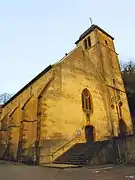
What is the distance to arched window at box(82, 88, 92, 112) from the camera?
22.9m

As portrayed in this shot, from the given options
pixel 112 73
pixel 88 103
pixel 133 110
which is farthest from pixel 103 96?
pixel 133 110

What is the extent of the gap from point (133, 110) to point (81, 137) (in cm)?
1513

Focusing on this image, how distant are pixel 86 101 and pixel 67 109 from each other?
3890 millimetres

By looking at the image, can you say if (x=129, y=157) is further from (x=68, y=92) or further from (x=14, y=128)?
(x=14, y=128)

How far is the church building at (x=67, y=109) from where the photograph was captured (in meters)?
18.3

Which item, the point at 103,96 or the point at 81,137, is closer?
the point at 81,137

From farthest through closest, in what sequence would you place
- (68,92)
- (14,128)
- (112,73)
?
(112,73) < (14,128) < (68,92)

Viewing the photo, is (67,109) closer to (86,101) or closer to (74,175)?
(86,101)

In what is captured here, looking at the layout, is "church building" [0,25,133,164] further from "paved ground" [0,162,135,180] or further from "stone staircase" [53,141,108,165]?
"paved ground" [0,162,135,180]

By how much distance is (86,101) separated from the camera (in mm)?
23500

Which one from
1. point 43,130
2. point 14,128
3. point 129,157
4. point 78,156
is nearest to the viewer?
point 129,157

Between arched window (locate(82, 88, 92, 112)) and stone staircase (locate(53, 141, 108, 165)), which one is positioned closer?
stone staircase (locate(53, 141, 108, 165))

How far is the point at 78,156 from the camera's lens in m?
16.0

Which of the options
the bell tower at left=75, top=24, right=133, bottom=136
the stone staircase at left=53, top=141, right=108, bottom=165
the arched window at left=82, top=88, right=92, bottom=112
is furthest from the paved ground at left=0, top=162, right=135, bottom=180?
the bell tower at left=75, top=24, right=133, bottom=136
